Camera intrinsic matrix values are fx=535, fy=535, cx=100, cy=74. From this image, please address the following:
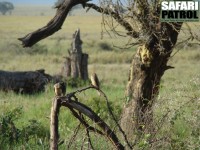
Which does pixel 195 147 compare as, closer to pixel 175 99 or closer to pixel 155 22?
pixel 175 99

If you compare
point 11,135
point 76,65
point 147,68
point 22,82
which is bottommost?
point 76,65

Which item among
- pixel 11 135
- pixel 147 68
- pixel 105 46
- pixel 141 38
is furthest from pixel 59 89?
pixel 105 46

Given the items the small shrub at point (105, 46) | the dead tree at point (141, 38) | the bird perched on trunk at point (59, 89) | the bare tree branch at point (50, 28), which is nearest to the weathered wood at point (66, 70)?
the dead tree at point (141, 38)

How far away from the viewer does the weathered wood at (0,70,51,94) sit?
511 inches

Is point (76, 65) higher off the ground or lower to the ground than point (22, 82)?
lower

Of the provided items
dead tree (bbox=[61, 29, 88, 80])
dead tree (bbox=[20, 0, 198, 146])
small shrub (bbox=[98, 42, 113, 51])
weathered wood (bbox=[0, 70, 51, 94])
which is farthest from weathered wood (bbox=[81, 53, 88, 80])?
small shrub (bbox=[98, 42, 113, 51])

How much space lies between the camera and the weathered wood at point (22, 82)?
42.6 feet

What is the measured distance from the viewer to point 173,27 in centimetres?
661

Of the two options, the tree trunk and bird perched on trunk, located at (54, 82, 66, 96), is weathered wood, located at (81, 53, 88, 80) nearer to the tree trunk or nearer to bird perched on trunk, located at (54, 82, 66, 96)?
the tree trunk

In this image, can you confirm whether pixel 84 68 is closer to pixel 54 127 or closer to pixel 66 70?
pixel 66 70

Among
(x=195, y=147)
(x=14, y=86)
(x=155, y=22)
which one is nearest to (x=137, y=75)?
(x=155, y=22)

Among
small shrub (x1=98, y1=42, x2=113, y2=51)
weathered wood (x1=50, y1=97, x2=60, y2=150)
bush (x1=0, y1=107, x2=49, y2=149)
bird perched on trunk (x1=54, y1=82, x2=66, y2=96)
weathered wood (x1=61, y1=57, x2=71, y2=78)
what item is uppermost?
bird perched on trunk (x1=54, y1=82, x2=66, y2=96)

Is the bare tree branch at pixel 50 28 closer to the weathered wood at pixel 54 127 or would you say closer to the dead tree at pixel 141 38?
the dead tree at pixel 141 38

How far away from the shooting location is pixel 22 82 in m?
13.1
